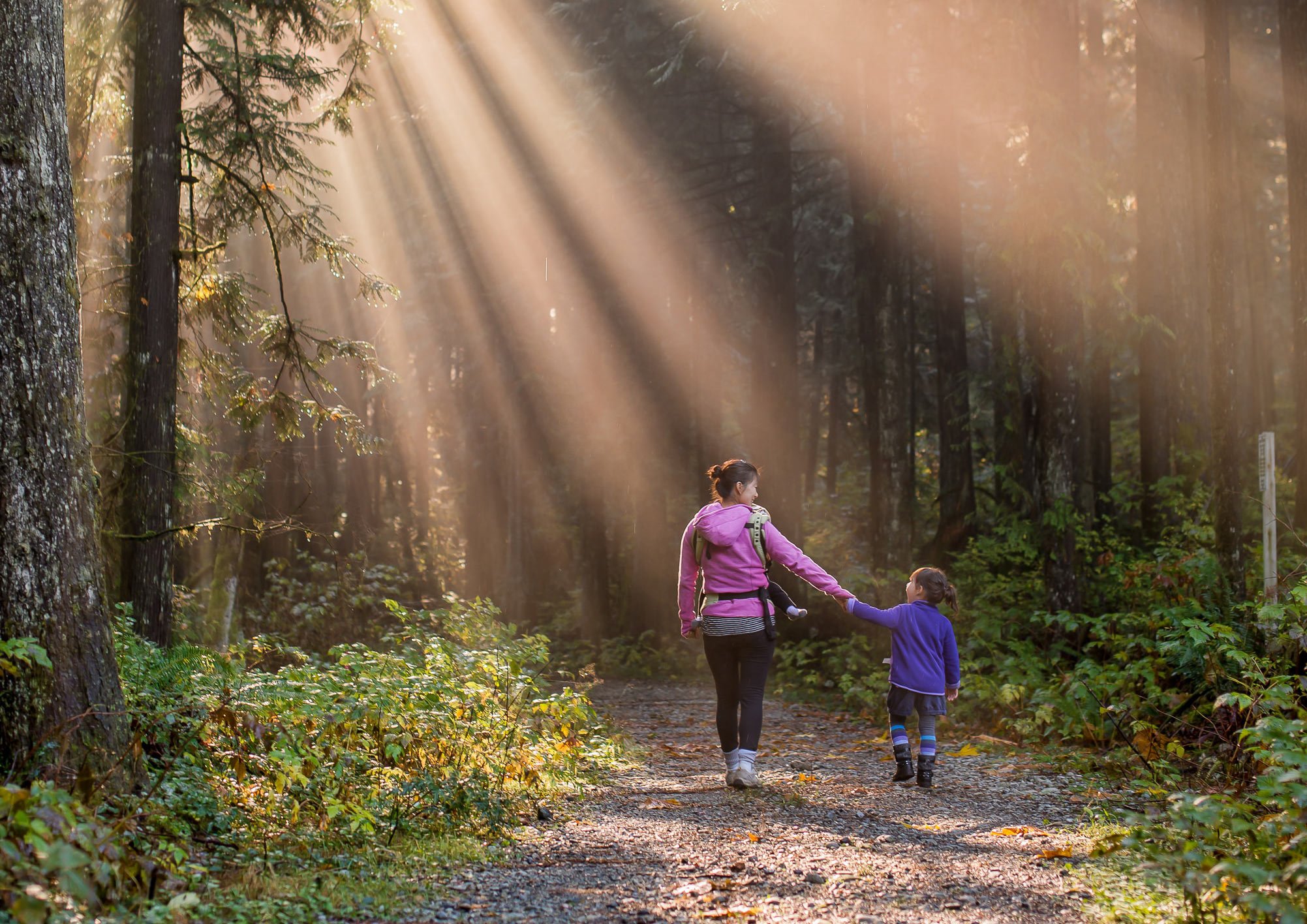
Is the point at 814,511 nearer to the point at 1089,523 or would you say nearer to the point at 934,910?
the point at 1089,523

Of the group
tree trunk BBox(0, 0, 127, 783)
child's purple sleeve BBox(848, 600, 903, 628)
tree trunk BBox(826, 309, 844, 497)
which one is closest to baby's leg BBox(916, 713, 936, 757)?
child's purple sleeve BBox(848, 600, 903, 628)

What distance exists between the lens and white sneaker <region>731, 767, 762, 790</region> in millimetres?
7375

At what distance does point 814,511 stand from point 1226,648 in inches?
956

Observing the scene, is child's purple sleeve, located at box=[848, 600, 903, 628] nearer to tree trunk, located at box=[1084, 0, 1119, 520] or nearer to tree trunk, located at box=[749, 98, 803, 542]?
tree trunk, located at box=[1084, 0, 1119, 520]

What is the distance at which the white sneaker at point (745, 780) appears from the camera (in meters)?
7.38

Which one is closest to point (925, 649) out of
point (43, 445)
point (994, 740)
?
point (994, 740)

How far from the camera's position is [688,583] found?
7605mm

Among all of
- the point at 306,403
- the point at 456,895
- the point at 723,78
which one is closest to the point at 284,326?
the point at 306,403

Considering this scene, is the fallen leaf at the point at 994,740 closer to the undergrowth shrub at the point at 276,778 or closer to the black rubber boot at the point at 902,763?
the black rubber boot at the point at 902,763

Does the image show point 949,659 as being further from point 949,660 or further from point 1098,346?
point 1098,346

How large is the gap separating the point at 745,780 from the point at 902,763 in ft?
4.16

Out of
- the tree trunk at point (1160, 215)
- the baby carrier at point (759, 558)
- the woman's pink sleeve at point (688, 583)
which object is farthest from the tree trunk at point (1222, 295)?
the tree trunk at point (1160, 215)

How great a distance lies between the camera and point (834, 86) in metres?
18.1

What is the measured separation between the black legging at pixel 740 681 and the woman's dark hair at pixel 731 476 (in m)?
1.03
